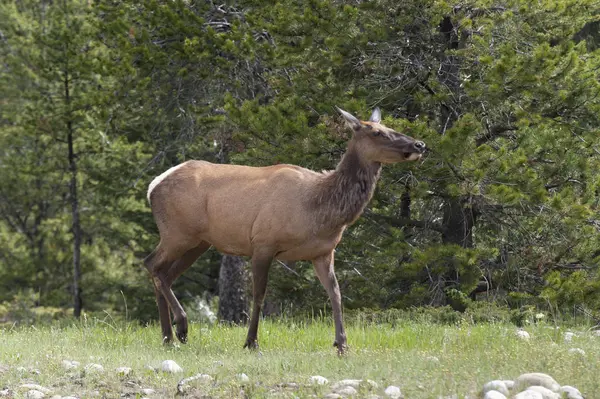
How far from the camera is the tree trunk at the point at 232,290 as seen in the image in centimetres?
1694

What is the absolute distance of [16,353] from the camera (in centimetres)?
857

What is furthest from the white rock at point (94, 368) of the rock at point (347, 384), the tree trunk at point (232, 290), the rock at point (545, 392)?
the tree trunk at point (232, 290)

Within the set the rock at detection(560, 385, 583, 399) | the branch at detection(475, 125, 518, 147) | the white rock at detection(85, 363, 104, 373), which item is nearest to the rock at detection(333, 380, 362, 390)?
the rock at detection(560, 385, 583, 399)

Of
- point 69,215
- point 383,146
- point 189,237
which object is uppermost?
point 383,146

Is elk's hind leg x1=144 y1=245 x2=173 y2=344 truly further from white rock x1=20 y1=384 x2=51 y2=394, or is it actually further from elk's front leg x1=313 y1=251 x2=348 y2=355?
white rock x1=20 y1=384 x2=51 y2=394

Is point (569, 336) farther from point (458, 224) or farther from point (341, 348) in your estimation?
point (458, 224)

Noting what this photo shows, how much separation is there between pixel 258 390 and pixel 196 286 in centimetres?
1760

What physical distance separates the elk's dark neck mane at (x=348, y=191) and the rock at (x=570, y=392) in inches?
134

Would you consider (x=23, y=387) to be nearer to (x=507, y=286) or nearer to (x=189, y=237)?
(x=189, y=237)

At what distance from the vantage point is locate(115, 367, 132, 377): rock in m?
7.35

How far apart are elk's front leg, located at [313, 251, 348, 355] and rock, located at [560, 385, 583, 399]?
2754 millimetres

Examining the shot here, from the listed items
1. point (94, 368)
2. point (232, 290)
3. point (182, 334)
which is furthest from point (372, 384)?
point (232, 290)

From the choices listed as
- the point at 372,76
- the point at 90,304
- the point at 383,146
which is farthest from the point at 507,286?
the point at 90,304

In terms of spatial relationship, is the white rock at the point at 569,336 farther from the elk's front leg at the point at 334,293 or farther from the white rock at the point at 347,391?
the white rock at the point at 347,391
